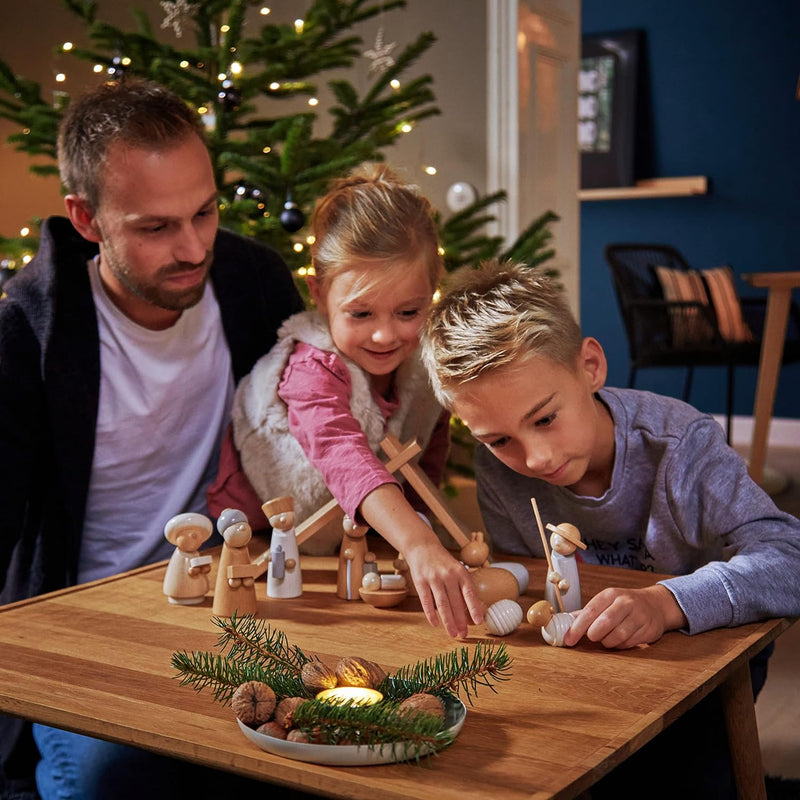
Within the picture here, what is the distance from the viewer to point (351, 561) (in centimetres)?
137

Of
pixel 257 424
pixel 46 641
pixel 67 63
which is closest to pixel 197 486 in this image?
pixel 257 424

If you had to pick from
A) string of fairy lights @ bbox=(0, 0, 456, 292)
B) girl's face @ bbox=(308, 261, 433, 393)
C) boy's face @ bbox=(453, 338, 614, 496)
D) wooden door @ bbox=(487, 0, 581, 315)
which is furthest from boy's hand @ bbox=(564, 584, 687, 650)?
wooden door @ bbox=(487, 0, 581, 315)

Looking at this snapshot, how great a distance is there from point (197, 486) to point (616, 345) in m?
5.40

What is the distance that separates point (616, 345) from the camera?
691 centimetres

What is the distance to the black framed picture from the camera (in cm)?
663

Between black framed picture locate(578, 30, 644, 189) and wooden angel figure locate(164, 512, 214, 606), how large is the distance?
5.70 meters

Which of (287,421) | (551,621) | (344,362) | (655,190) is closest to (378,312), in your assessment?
(344,362)

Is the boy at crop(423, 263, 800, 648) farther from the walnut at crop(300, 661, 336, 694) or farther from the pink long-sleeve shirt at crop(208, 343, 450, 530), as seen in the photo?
the walnut at crop(300, 661, 336, 694)

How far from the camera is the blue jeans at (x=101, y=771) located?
1.19 m

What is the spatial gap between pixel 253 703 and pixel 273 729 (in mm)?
31

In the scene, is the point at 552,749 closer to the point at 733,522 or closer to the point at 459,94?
the point at 733,522

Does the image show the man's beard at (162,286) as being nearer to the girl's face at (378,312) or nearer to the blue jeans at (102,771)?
the girl's face at (378,312)

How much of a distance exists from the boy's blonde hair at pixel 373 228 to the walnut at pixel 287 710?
0.85 meters

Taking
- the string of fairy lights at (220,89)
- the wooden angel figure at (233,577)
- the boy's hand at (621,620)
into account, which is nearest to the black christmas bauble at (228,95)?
the string of fairy lights at (220,89)
